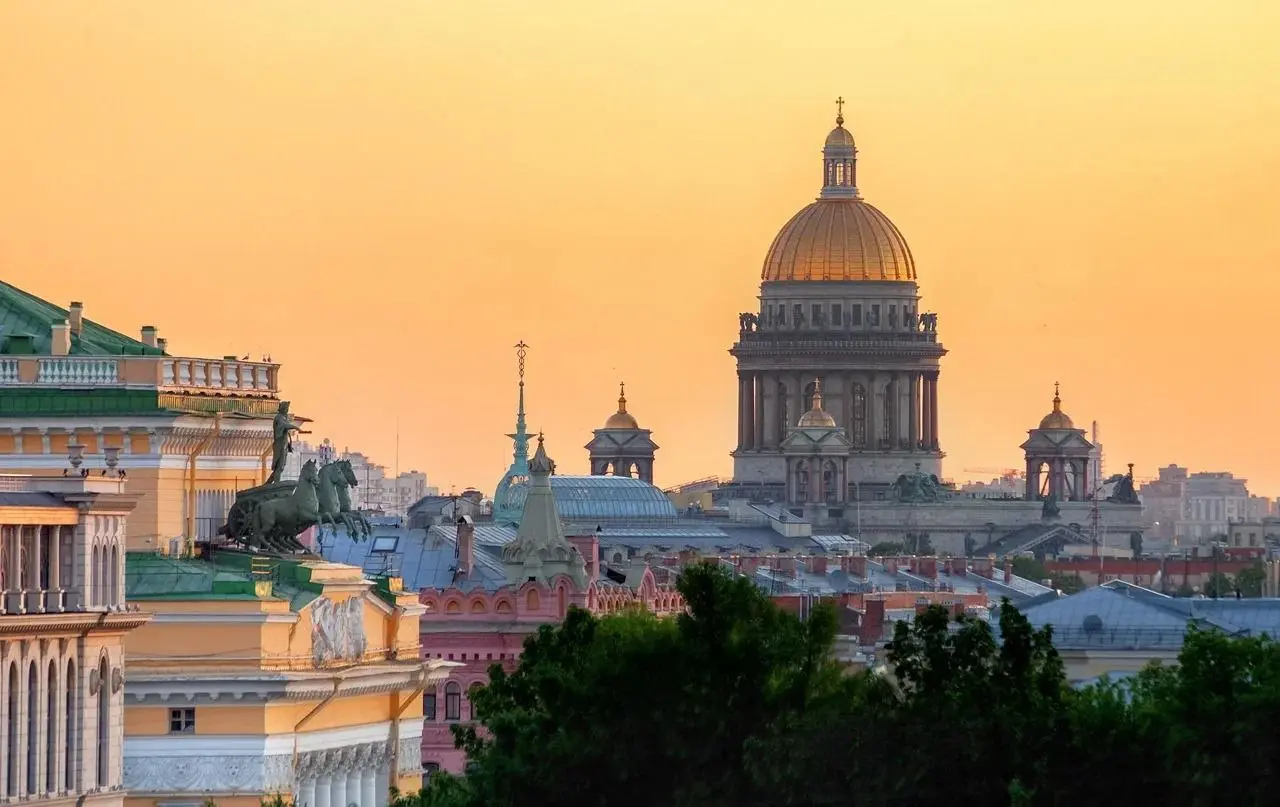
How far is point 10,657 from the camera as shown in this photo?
196ft

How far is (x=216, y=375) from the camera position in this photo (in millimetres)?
72312

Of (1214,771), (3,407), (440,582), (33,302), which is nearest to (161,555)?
(3,407)

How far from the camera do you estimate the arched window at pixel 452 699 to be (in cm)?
10931

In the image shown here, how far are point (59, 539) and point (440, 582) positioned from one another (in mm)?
63463

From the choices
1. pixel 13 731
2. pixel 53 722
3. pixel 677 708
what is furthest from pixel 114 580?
pixel 677 708

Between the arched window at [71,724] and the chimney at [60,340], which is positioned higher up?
the chimney at [60,340]

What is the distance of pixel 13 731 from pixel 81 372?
11073 millimetres

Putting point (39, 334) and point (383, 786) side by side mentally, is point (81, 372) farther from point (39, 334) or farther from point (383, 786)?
point (383, 786)

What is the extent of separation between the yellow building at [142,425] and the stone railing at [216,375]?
0.01 m

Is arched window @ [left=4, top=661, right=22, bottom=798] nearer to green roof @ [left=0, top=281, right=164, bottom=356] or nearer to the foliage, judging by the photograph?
the foliage

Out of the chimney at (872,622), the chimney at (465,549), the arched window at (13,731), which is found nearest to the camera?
the arched window at (13,731)

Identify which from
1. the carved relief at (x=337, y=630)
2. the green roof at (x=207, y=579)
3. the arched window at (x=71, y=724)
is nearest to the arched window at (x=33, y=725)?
the arched window at (x=71, y=724)

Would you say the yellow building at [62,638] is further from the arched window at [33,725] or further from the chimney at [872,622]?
the chimney at [872,622]

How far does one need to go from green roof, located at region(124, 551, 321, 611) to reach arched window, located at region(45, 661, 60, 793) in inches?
211
